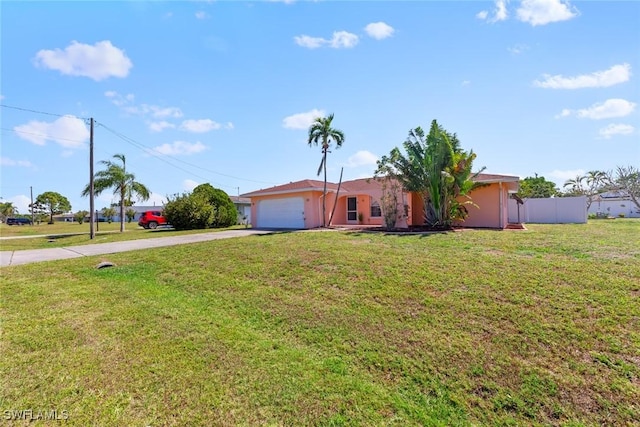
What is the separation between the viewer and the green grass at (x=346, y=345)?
3143 millimetres

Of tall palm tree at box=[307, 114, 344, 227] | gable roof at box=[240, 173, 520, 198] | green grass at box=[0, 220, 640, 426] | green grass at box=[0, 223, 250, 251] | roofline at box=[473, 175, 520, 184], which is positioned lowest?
green grass at box=[0, 220, 640, 426]

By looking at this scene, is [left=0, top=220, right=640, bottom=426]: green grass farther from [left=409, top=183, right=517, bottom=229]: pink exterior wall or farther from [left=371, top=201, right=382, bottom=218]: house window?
[left=371, top=201, right=382, bottom=218]: house window

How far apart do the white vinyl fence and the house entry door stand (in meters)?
11.9

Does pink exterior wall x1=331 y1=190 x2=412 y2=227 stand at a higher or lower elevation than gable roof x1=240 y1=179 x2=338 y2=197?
lower

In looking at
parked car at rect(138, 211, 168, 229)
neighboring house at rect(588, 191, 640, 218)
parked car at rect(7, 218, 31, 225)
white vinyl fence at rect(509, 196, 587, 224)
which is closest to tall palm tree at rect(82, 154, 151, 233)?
parked car at rect(138, 211, 168, 229)

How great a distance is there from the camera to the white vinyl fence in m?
22.6

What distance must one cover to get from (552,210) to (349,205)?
15307 mm

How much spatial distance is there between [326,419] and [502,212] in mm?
16674

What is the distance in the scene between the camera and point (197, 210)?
24641mm

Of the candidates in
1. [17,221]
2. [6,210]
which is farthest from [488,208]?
[6,210]

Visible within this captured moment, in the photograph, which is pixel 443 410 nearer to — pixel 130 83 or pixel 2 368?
pixel 2 368

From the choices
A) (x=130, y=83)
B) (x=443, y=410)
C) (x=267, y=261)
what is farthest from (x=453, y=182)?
(x=130, y=83)

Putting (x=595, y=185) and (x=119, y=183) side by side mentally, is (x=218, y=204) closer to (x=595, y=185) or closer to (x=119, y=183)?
(x=119, y=183)

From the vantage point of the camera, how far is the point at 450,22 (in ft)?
29.5
